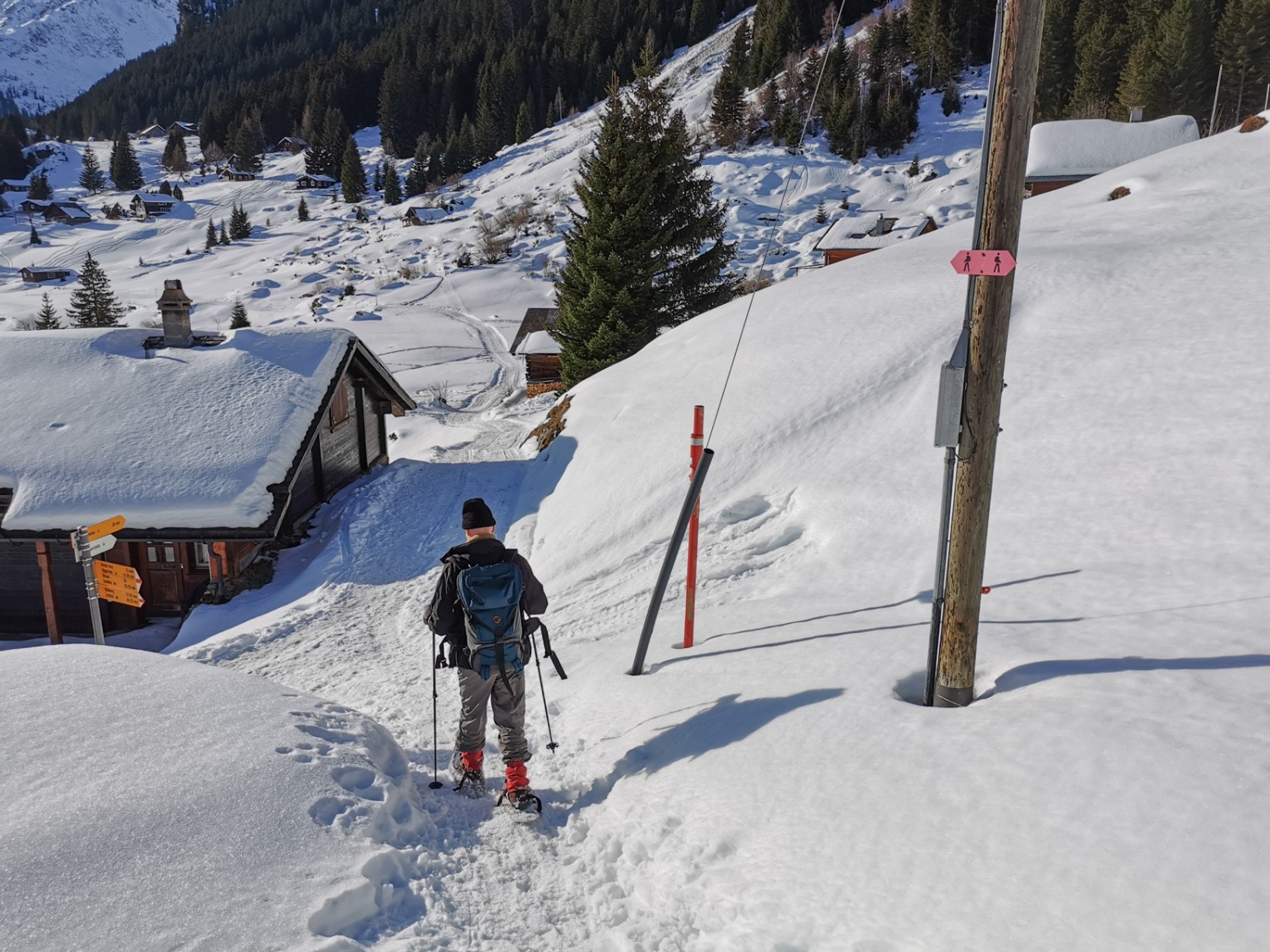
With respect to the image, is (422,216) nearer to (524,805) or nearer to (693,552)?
(693,552)

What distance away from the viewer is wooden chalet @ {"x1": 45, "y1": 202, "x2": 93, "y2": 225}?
112688mm

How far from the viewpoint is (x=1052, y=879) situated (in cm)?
304

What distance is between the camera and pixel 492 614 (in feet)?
16.6

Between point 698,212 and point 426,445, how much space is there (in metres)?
11.9

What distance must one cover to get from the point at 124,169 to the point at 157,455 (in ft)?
470

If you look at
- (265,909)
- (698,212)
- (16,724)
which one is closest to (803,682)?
(265,909)

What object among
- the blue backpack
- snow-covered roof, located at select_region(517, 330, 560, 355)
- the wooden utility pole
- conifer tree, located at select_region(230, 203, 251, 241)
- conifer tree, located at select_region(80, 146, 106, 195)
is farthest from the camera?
conifer tree, located at select_region(80, 146, 106, 195)

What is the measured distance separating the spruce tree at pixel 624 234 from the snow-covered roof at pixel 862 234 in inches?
953

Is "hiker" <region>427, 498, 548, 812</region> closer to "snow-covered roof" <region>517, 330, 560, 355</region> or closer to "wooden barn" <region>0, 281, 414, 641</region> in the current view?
"wooden barn" <region>0, 281, 414, 641</region>

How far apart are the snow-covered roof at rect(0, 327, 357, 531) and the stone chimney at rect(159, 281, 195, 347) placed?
1.79 feet

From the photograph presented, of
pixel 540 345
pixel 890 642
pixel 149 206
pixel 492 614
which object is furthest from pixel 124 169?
pixel 890 642

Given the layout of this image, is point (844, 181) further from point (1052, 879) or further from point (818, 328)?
point (1052, 879)

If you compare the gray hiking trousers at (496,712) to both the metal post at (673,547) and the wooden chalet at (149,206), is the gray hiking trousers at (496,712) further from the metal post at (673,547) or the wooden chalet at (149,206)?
the wooden chalet at (149,206)

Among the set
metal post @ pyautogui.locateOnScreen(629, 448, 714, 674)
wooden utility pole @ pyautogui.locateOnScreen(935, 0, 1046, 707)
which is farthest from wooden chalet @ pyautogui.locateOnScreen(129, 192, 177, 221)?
wooden utility pole @ pyautogui.locateOnScreen(935, 0, 1046, 707)
